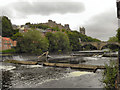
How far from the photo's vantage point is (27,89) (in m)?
17.6

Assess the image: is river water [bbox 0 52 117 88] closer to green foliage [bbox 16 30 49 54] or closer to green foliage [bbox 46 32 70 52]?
green foliage [bbox 16 30 49 54]

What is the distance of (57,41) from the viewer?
101 m

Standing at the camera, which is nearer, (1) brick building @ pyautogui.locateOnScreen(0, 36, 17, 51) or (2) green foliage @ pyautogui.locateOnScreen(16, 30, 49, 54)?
(2) green foliage @ pyautogui.locateOnScreen(16, 30, 49, 54)

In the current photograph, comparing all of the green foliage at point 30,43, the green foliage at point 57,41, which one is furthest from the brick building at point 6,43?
the green foliage at point 57,41

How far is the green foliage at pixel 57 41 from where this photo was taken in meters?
99.1

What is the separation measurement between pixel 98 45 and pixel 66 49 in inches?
2310

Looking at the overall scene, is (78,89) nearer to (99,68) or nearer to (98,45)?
(99,68)

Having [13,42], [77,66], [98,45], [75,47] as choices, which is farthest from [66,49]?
[77,66]

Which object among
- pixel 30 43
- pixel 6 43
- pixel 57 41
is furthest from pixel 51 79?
pixel 57 41

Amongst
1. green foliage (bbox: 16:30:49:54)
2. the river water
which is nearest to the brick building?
green foliage (bbox: 16:30:49:54)

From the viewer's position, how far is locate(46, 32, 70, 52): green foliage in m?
99.1

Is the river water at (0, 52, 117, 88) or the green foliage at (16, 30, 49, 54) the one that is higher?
the green foliage at (16, 30, 49, 54)

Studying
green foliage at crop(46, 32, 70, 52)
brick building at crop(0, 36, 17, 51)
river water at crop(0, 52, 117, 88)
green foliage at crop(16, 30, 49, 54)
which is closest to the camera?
river water at crop(0, 52, 117, 88)

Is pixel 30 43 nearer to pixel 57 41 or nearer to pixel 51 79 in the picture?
pixel 57 41
